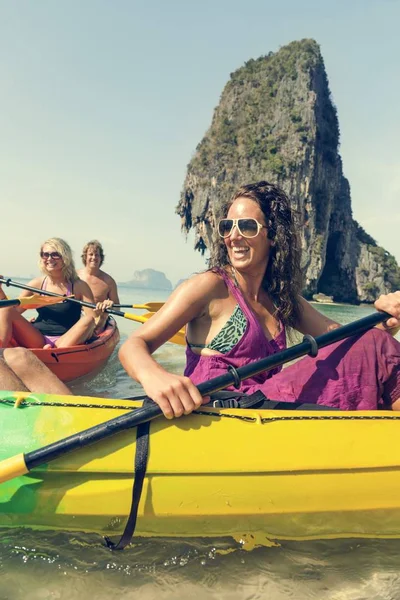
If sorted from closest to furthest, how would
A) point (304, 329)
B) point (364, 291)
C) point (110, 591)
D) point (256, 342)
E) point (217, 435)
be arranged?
1. point (110, 591)
2. point (217, 435)
3. point (256, 342)
4. point (304, 329)
5. point (364, 291)

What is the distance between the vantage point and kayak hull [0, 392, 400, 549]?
173 centimetres

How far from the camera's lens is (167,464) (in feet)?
5.64

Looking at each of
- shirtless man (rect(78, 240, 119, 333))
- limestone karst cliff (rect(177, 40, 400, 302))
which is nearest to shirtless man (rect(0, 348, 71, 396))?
shirtless man (rect(78, 240, 119, 333))

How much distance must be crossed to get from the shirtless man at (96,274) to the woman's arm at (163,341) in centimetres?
536

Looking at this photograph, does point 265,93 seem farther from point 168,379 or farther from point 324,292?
point 168,379

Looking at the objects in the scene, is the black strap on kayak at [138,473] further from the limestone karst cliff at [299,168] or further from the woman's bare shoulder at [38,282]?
the limestone karst cliff at [299,168]

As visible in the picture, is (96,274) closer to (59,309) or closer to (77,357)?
(59,309)

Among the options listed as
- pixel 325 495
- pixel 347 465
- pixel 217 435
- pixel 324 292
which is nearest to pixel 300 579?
pixel 325 495

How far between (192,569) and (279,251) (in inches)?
A: 63.8

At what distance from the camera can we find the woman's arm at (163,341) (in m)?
1.69

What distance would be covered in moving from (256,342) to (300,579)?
1.04 m

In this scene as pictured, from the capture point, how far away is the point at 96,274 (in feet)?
24.9

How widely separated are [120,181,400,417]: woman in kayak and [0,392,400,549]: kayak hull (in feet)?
0.60

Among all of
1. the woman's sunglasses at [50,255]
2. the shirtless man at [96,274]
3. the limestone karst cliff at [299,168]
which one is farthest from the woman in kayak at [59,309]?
the limestone karst cliff at [299,168]
